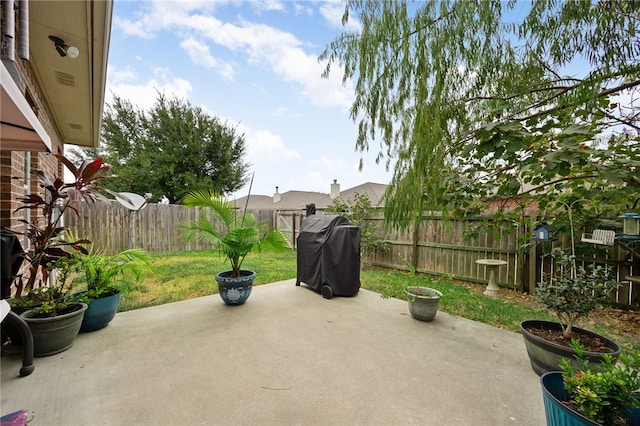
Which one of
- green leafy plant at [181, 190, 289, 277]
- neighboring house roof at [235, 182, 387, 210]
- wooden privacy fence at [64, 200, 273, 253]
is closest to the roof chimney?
neighboring house roof at [235, 182, 387, 210]

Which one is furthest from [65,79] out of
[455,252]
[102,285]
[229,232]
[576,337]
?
[455,252]

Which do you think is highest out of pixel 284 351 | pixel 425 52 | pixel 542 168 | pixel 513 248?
pixel 425 52

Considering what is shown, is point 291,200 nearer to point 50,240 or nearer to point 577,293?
point 50,240

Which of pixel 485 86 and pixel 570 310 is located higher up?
pixel 485 86

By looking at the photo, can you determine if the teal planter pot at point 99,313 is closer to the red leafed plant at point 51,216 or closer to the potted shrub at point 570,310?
the red leafed plant at point 51,216

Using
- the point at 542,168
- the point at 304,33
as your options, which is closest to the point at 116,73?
the point at 304,33

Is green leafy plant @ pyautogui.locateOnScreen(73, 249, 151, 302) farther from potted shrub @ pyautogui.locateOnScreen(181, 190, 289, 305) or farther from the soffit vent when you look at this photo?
the soffit vent

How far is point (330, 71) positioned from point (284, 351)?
2647mm

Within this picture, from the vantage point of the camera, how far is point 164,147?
1291 cm

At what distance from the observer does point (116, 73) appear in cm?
730

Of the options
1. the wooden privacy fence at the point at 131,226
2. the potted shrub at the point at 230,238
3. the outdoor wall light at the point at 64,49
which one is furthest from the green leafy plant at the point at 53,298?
the wooden privacy fence at the point at 131,226

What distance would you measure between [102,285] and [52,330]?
684 mm

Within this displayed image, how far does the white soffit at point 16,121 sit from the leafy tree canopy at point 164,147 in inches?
455

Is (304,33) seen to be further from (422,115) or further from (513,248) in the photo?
(513,248)
